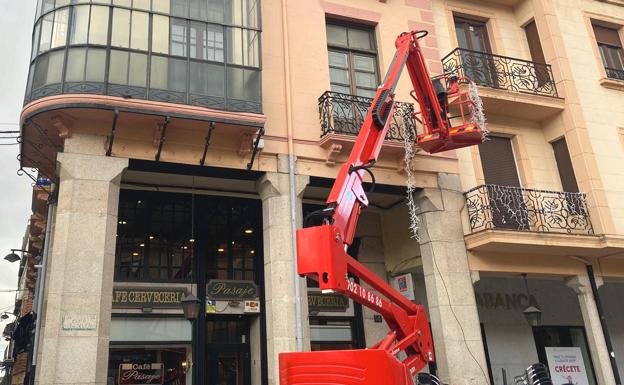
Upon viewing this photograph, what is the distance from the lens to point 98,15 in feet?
33.0

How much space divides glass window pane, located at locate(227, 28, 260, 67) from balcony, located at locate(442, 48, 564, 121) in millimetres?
5192

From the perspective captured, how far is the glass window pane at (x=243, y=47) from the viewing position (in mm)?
10906

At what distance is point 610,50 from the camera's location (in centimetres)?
1583

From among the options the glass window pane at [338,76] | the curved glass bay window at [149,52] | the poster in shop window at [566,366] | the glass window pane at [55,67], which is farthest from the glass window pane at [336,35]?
the poster in shop window at [566,366]

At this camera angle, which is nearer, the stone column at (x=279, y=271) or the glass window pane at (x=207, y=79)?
the stone column at (x=279, y=271)

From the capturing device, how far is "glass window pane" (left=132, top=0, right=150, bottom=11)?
1034 cm

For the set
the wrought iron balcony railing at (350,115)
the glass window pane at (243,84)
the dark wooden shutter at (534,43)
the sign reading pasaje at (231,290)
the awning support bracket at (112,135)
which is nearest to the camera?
the awning support bracket at (112,135)

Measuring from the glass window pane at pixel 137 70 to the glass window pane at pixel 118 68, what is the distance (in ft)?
0.29

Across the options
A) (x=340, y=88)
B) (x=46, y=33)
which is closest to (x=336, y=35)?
(x=340, y=88)

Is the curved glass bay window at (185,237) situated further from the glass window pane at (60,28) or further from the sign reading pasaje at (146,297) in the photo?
the glass window pane at (60,28)

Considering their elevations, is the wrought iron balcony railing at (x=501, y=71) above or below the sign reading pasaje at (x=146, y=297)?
above

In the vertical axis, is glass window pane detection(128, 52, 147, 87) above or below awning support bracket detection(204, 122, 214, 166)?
above

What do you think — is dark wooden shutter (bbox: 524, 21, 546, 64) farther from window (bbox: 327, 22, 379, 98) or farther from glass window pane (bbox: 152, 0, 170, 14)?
glass window pane (bbox: 152, 0, 170, 14)

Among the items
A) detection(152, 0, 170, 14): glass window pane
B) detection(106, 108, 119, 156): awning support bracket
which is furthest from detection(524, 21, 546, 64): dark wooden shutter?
detection(106, 108, 119, 156): awning support bracket
